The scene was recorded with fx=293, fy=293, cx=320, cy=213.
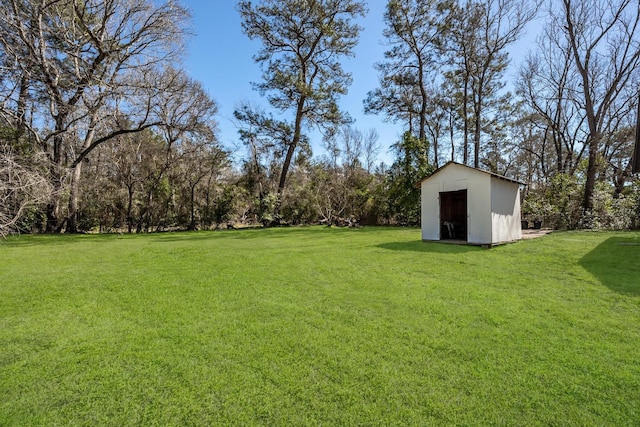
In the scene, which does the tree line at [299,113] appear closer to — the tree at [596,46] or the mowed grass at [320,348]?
the tree at [596,46]

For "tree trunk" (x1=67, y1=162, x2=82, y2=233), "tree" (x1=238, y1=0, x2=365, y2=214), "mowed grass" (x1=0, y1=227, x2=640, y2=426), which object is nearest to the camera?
"mowed grass" (x1=0, y1=227, x2=640, y2=426)

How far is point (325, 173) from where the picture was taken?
57.5 feet

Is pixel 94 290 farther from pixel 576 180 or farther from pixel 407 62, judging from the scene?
pixel 407 62

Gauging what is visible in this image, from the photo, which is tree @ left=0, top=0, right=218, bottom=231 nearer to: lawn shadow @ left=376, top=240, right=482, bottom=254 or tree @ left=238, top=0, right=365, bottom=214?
tree @ left=238, top=0, right=365, bottom=214

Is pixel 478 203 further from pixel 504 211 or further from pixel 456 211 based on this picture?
pixel 456 211

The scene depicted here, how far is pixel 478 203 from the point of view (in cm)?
802

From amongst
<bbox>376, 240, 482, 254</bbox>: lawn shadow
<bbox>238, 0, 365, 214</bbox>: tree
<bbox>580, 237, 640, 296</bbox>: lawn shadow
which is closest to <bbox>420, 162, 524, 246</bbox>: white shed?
<bbox>376, 240, 482, 254</bbox>: lawn shadow

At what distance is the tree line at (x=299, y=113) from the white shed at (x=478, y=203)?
5.61 meters

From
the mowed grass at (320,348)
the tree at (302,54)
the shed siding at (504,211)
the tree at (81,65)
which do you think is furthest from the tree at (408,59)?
the mowed grass at (320,348)

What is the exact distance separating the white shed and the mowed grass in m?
3.07

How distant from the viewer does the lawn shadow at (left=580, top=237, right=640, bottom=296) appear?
4.03m

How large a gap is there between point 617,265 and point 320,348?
19.2 ft

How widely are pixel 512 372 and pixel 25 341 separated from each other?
12.8 feet

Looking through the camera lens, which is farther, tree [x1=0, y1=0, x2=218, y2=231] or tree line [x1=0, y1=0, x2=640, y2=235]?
tree line [x1=0, y1=0, x2=640, y2=235]
